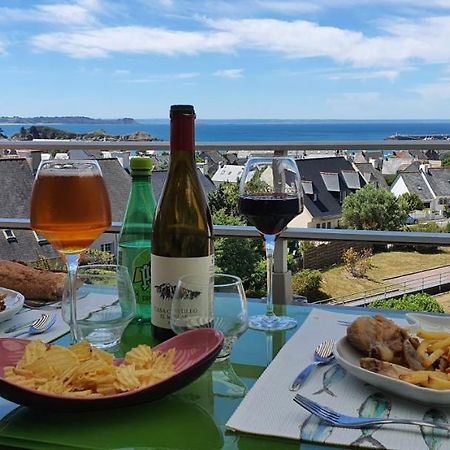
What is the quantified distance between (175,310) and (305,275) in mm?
2375

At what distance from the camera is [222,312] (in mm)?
901

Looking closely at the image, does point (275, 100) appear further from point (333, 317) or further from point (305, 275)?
point (333, 317)

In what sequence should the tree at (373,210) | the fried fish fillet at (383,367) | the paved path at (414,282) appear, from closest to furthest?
the fried fish fillet at (383,367) < the tree at (373,210) < the paved path at (414,282)

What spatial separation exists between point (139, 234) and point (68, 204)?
21 centimetres

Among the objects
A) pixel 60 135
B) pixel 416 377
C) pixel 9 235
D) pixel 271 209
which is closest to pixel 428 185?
pixel 60 135

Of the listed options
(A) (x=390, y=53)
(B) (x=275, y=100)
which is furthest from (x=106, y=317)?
(A) (x=390, y=53)

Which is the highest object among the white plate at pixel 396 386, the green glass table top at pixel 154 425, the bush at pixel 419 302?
the white plate at pixel 396 386

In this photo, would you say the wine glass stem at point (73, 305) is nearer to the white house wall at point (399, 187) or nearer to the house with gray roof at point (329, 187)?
the house with gray roof at point (329, 187)

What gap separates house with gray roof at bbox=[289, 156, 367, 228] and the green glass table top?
1.63m

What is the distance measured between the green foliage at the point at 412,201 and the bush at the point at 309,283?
1.92ft

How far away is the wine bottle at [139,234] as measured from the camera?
107cm

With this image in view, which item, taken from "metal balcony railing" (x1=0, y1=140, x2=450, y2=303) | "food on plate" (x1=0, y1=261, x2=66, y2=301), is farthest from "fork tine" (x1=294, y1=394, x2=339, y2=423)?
"metal balcony railing" (x1=0, y1=140, x2=450, y2=303)

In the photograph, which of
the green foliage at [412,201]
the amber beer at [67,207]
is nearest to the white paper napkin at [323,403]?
the amber beer at [67,207]

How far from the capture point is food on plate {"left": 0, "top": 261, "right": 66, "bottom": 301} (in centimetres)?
118
